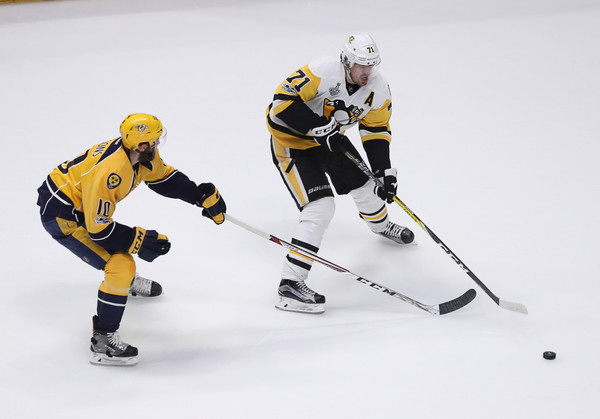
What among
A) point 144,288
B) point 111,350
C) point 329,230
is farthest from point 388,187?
point 111,350

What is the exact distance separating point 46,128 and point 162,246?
9.58 feet

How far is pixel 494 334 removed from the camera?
3533mm

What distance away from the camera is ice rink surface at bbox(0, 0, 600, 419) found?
3.24m

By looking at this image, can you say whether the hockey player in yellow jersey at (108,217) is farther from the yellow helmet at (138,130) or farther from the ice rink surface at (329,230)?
the ice rink surface at (329,230)

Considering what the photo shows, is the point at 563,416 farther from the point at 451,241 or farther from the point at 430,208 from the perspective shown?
the point at 430,208

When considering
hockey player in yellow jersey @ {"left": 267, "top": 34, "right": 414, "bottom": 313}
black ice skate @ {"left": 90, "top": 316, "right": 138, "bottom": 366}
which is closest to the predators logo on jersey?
hockey player in yellow jersey @ {"left": 267, "top": 34, "right": 414, "bottom": 313}

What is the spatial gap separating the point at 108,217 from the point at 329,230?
1654 millimetres

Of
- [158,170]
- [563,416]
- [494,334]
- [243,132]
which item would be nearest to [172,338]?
[158,170]

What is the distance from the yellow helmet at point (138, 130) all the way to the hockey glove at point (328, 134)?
2.72ft

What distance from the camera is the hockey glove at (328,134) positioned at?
3762 millimetres

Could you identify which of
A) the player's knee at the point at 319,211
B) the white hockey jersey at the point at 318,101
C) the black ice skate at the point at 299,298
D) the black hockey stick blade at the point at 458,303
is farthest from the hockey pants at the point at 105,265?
the black hockey stick blade at the point at 458,303

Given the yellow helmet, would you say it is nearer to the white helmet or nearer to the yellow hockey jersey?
the yellow hockey jersey

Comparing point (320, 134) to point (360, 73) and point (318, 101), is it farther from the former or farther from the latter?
point (360, 73)

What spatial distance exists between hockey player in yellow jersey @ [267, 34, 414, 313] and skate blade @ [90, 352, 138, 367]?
0.80 metres
